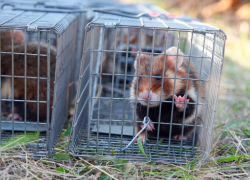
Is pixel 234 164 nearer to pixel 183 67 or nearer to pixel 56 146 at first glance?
pixel 183 67

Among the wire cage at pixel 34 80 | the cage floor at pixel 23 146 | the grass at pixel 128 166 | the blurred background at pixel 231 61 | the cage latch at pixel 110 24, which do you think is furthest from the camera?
the blurred background at pixel 231 61

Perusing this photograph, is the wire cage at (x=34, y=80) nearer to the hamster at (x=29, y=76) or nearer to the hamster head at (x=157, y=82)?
the hamster at (x=29, y=76)

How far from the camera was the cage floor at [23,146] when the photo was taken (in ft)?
9.98

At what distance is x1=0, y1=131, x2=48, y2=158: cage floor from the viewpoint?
304 centimetres

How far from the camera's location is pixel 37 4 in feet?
15.1

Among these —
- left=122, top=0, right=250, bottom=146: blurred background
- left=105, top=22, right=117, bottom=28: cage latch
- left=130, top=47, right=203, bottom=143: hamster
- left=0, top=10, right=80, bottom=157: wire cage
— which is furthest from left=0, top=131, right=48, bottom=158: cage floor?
left=122, top=0, right=250, bottom=146: blurred background

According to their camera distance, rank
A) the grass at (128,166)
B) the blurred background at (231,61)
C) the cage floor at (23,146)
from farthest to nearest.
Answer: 1. the blurred background at (231,61)
2. the cage floor at (23,146)
3. the grass at (128,166)

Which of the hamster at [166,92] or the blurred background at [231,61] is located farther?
the blurred background at [231,61]

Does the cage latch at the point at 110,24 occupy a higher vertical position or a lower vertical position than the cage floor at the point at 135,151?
higher

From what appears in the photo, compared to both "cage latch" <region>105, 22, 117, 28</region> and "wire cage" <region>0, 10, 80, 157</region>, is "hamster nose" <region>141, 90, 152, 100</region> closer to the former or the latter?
"cage latch" <region>105, 22, 117, 28</region>

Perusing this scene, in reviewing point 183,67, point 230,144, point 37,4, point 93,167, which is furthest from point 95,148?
point 37,4

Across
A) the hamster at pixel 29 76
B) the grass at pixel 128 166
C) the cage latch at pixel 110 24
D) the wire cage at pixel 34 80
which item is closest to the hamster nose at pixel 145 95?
the grass at pixel 128 166

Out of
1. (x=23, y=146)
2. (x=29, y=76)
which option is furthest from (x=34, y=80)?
(x=23, y=146)

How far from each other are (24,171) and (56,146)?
0.67m
